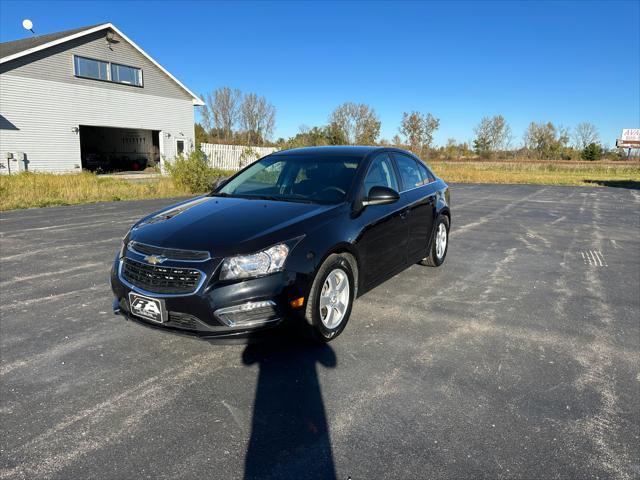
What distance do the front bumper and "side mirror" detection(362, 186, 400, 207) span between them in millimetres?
1307

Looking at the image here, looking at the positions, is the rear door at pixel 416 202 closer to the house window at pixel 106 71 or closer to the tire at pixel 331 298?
the tire at pixel 331 298

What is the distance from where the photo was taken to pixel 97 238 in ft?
25.9

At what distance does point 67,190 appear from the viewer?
14.1 metres

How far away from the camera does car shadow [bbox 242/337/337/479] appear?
223 cm

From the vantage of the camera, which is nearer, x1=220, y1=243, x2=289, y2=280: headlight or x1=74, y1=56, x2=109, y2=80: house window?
x1=220, y1=243, x2=289, y2=280: headlight

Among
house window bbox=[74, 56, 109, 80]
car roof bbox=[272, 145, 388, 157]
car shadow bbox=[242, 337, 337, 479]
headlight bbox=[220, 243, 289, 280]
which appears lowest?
car shadow bbox=[242, 337, 337, 479]

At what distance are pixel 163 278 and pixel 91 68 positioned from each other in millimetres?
25973

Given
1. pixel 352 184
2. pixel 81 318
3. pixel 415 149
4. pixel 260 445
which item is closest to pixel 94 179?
pixel 81 318

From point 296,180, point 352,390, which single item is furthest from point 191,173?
point 352,390

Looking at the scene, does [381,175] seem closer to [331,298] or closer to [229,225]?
[331,298]

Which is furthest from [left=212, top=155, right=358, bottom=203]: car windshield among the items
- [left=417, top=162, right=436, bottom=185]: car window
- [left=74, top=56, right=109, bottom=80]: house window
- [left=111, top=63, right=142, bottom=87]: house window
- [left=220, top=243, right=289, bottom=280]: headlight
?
[left=111, top=63, right=142, bottom=87]: house window

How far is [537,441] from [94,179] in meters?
17.1

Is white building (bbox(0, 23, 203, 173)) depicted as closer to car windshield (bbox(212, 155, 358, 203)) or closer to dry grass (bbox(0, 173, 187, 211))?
dry grass (bbox(0, 173, 187, 211))

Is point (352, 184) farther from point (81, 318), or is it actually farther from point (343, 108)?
point (343, 108)
